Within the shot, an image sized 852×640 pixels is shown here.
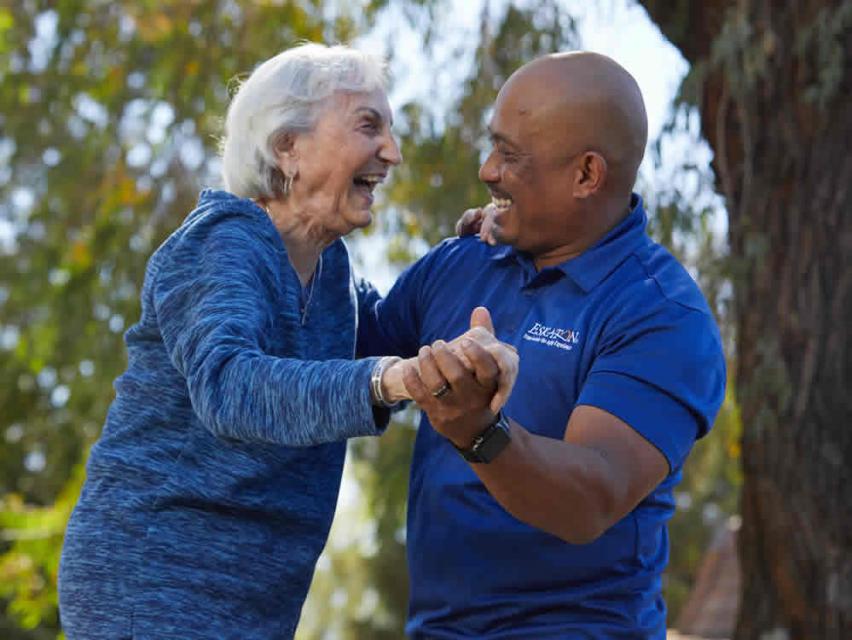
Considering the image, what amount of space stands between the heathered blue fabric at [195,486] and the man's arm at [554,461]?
423 millimetres

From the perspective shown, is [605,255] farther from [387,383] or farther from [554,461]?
[387,383]

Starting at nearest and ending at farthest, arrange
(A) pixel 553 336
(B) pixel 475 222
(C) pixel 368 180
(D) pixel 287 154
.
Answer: (A) pixel 553 336 → (D) pixel 287 154 → (C) pixel 368 180 → (B) pixel 475 222

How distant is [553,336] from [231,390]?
2.38ft

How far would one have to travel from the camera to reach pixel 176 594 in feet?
9.77

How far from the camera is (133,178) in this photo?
9961mm

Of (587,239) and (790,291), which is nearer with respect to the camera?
(587,239)

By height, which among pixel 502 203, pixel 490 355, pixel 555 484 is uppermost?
pixel 502 203

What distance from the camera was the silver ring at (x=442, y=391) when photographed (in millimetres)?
2393

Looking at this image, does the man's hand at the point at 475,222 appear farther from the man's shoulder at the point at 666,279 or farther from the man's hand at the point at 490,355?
the man's hand at the point at 490,355

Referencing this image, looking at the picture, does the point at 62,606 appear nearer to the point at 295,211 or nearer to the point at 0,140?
the point at 295,211

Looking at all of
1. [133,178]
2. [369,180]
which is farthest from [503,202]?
[133,178]

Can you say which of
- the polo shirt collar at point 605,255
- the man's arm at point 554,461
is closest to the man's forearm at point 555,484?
the man's arm at point 554,461

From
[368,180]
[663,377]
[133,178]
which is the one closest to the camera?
[663,377]

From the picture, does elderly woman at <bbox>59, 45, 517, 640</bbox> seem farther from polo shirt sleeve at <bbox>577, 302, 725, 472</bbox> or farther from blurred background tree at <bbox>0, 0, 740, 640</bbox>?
blurred background tree at <bbox>0, 0, 740, 640</bbox>
